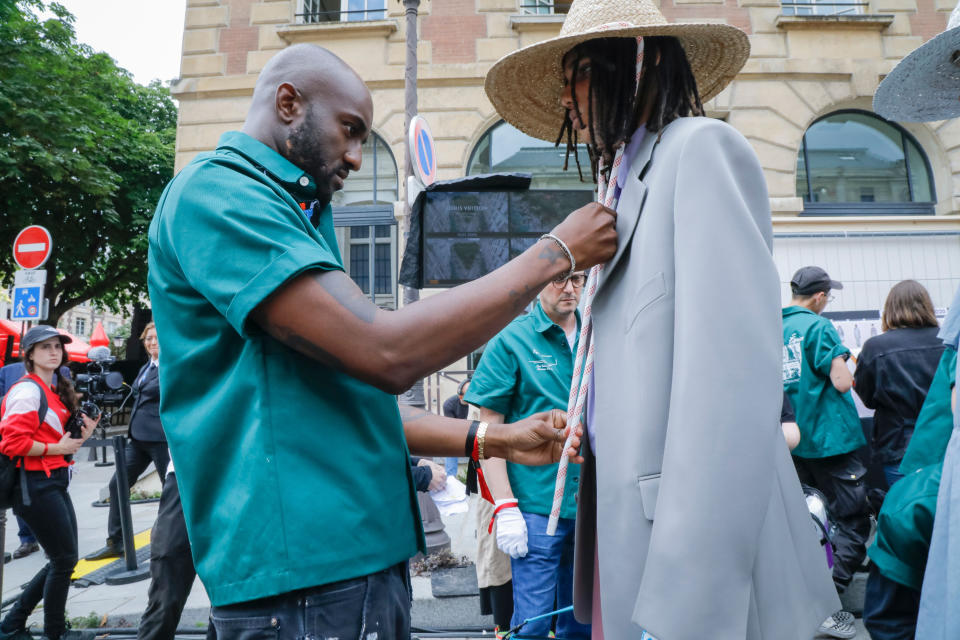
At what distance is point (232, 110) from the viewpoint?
37.2 ft

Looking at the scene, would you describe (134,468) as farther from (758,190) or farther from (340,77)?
(758,190)

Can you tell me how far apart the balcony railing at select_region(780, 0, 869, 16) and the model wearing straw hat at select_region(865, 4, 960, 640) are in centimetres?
1055

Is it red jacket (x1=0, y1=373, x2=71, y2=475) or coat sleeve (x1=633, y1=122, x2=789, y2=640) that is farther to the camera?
red jacket (x1=0, y1=373, x2=71, y2=475)

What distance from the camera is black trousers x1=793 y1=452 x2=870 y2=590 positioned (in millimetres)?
4238

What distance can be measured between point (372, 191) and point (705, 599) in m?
11.0

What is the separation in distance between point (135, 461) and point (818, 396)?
608cm

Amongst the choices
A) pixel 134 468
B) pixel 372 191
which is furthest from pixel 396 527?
pixel 372 191

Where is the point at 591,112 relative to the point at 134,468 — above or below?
above

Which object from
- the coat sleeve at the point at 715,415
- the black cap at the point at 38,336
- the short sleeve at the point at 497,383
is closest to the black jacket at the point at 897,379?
the short sleeve at the point at 497,383

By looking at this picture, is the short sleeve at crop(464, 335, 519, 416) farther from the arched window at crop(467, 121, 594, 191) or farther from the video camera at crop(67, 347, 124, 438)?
the arched window at crop(467, 121, 594, 191)

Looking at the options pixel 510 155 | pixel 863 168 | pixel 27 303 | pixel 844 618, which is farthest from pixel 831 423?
pixel 863 168

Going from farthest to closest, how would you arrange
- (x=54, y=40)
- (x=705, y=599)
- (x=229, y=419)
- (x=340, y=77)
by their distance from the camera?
1. (x=54, y=40)
2. (x=340, y=77)
3. (x=229, y=419)
4. (x=705, y=599)

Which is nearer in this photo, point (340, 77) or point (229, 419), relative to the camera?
point (229, 419)

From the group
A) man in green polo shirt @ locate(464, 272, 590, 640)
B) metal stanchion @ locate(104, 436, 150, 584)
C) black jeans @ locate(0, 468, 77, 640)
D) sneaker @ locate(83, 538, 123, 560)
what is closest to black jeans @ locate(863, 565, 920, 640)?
man in green polo shirt @ locate(464, 272, 590, 640)
